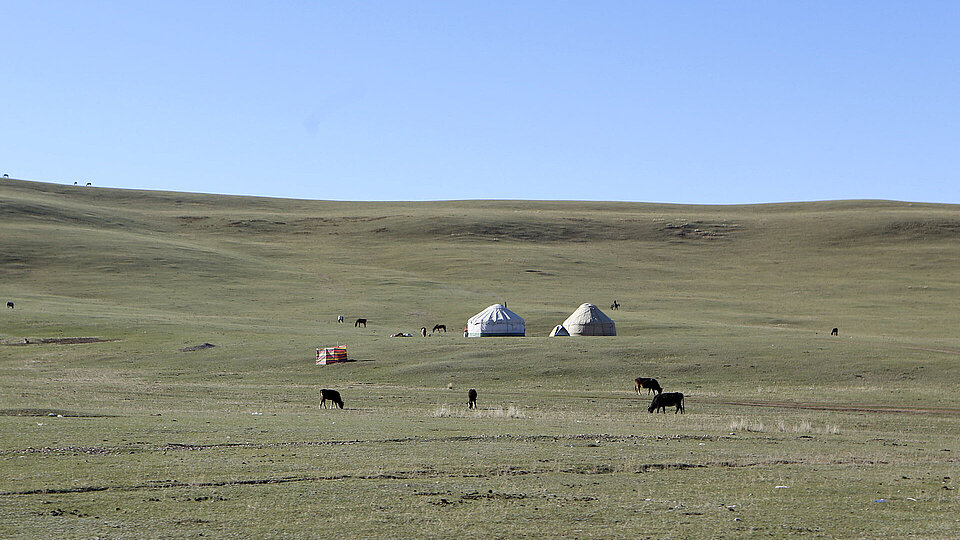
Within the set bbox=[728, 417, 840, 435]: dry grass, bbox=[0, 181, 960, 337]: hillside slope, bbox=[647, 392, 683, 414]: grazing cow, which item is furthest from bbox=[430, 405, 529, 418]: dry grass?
bbox=[0, 181, 960, 337]: hillside slope

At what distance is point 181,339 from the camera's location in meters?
53.2

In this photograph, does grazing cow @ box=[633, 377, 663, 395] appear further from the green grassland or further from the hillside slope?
the hillside slope

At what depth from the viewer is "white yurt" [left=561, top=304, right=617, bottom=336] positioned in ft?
197

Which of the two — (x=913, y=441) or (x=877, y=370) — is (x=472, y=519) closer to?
(x=913, y=441)

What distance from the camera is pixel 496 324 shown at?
2432 inches

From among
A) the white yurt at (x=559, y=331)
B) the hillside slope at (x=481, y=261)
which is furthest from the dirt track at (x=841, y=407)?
the hillside slope at (x=481, y=261)

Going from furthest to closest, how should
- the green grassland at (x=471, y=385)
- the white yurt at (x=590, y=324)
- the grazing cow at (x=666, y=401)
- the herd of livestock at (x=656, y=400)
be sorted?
the white yurt at (x=590, y=324) → the grazing cow at (x=666, y=401) → the herd of livestock at (x=656, y=400) → the green grassland at (x=471, y=385)

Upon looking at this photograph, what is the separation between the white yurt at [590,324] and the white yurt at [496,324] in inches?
131

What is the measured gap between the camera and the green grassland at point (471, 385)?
13.4m

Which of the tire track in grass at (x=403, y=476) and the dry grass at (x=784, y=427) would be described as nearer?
the tire track in grass at (x=403, y=476)

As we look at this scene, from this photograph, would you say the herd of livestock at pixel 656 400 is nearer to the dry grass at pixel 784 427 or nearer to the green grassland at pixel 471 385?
the green grassland at pixel 471 385

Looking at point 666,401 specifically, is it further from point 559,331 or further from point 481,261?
point 481,261

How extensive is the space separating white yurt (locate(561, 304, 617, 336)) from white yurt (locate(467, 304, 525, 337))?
10.9ft

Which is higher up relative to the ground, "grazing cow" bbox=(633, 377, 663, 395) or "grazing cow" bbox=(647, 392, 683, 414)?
"grazing cow" bbox=(647, 392, 683, 414)
